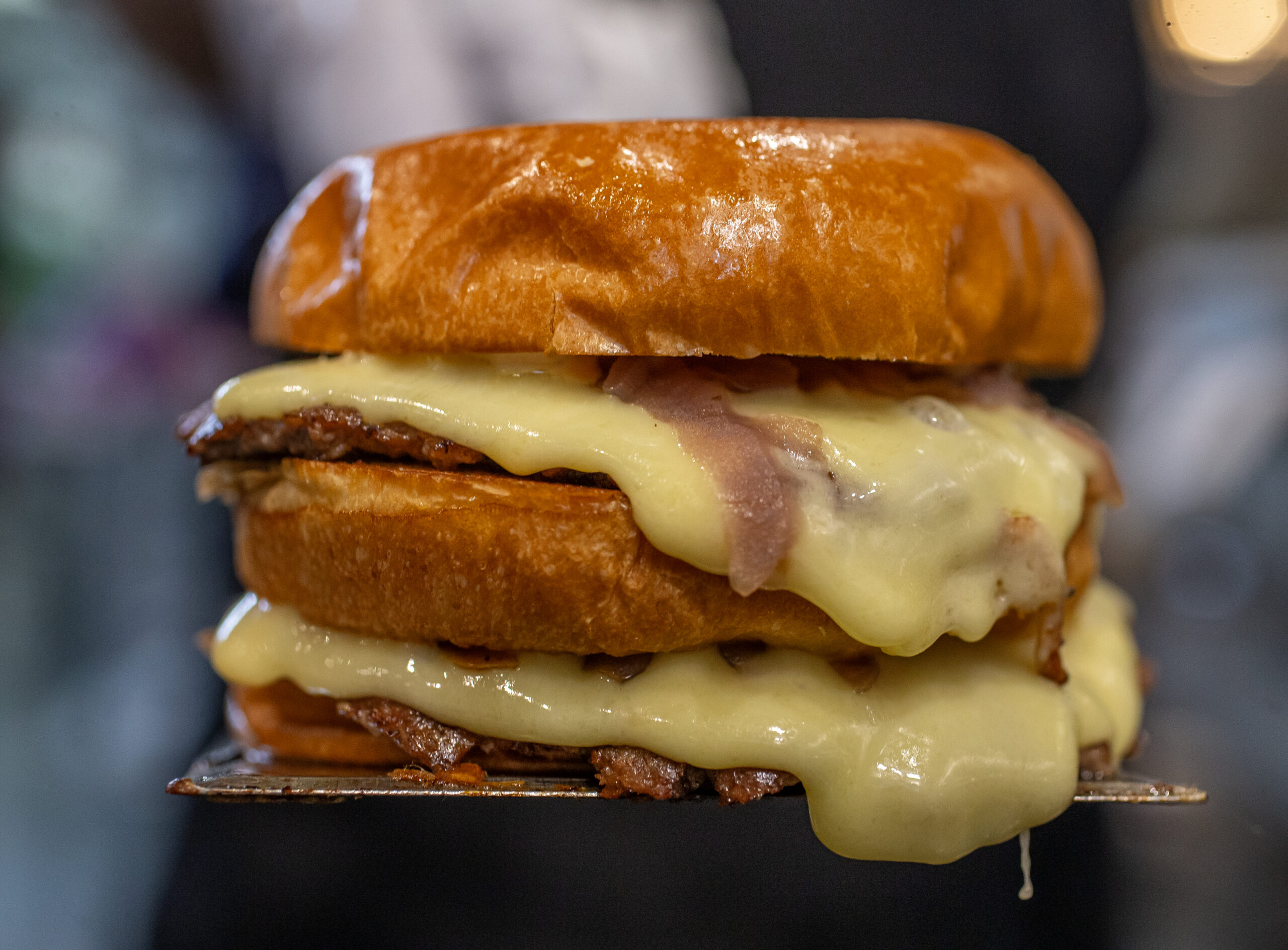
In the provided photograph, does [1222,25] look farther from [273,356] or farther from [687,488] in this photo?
[273,356]

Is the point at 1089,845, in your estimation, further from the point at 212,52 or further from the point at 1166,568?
the point at 212,52

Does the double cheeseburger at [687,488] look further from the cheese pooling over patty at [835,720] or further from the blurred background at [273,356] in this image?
the blurred background at [273,356]

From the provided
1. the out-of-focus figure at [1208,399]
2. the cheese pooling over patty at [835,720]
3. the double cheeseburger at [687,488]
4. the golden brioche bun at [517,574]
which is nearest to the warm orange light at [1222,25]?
the out-of-focus figure at [1208,399]

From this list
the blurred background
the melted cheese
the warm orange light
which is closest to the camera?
the melted cheese

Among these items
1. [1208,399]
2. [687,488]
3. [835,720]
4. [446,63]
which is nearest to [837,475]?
[687,488]

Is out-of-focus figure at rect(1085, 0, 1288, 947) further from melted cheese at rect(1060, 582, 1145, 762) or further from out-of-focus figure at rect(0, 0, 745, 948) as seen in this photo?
out-of-focus figure at rect(0, 0, 745, 948)

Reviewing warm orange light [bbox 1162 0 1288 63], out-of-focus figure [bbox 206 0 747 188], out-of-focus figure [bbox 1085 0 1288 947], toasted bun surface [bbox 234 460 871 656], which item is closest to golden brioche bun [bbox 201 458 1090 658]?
toasted bun surface [bbox 234 460 871 656]

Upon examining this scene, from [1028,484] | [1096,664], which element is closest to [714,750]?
[1028,484]
